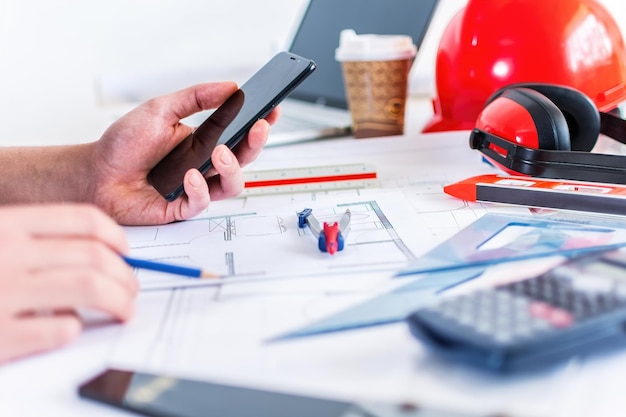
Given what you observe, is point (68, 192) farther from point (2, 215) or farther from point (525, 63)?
point (525, 63)

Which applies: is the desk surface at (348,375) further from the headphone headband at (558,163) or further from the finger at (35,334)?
the headphone headband at (558,163)

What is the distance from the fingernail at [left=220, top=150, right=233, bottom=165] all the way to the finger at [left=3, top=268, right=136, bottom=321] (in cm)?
29

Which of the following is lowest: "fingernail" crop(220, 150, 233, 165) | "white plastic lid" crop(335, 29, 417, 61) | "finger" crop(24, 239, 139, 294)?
"fingernail" crop(220, 150, 233, 165)

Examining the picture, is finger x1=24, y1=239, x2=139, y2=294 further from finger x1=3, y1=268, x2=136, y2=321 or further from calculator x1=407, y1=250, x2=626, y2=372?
calculator x1=407, y1=250, x2=626, y2=372

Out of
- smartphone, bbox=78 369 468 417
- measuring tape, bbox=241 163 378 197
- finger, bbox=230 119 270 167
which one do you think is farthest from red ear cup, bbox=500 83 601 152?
smartphone, bbox=78 369 468 417

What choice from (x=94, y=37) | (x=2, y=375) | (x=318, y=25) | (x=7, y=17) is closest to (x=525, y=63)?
(x=318, y=25)

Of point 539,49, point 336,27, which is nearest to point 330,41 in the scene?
point 336,27

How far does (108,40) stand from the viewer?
1806 mm

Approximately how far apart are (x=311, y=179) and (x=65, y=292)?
0.44m

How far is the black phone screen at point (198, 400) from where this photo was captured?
→ 1.28ft

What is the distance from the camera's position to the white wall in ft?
5.84

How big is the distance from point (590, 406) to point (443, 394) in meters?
0.07

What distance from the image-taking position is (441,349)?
1.37 feet

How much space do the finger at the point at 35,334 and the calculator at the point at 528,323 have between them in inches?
8.1
